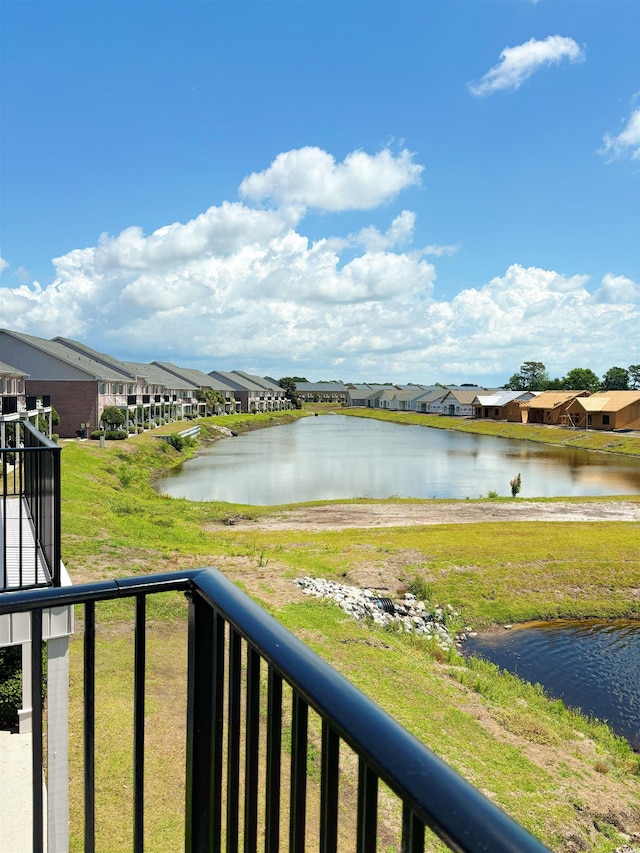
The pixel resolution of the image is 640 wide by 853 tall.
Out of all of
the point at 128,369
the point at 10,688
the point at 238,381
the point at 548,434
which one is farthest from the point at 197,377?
the point at 10,688

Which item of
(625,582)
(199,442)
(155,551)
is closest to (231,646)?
(155,551)

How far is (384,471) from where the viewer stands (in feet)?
128

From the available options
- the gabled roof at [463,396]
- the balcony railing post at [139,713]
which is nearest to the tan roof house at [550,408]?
the gabled roof at [463,396]

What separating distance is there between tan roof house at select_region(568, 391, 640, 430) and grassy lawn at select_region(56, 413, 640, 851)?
4810 centimetres

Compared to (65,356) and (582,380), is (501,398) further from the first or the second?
(65,356)

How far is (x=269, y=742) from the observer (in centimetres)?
158

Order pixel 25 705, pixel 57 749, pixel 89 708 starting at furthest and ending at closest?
pixel 25 705 < pixel 57 749 < pixel 89 708

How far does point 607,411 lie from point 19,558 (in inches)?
2732

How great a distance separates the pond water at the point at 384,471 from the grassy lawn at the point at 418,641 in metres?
8.85

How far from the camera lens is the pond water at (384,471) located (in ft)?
105

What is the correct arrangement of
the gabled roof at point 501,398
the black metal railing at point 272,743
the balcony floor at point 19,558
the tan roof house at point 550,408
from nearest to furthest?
the black metal railing at point 272,743, the balcony floor at point 19,558, the tan roof house at point 550,408, the gabled roof at point 501,398

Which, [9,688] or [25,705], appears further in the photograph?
[9,688]

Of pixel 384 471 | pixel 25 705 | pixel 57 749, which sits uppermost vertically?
pixel 57 749

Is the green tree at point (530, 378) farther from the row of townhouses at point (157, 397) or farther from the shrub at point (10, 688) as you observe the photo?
the shrub at point (10, 688)
